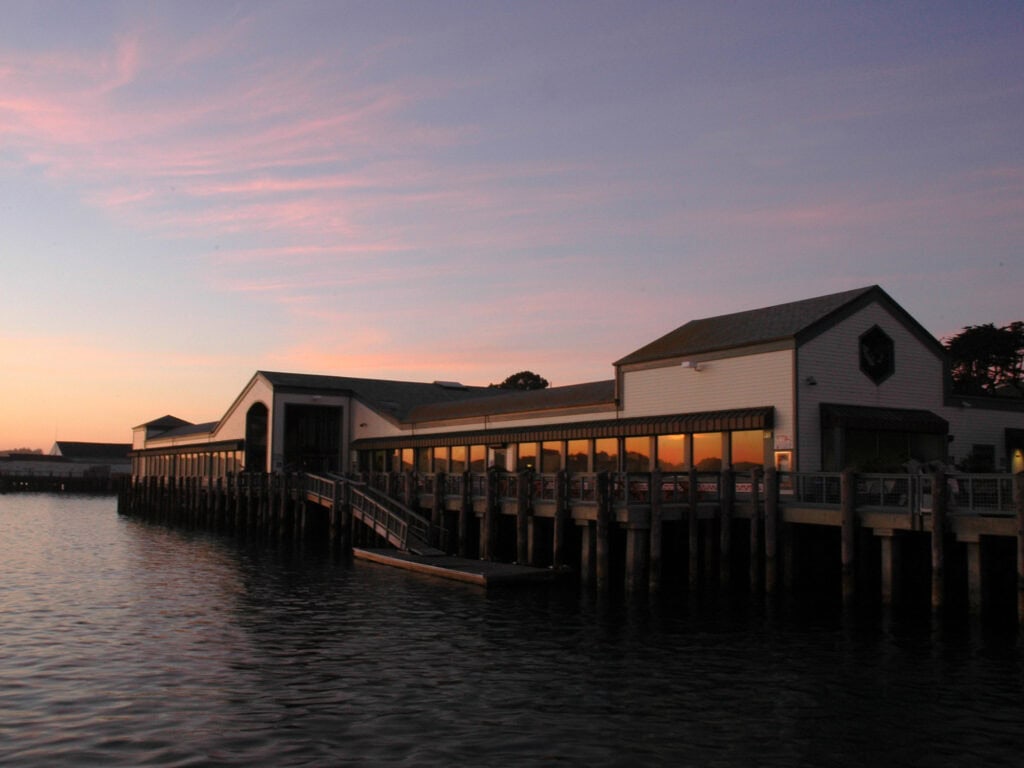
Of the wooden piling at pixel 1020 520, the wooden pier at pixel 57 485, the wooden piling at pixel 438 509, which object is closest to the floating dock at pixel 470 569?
the wooden piling at pixel 438 509

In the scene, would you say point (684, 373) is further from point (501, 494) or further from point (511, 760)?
point (511, 760)

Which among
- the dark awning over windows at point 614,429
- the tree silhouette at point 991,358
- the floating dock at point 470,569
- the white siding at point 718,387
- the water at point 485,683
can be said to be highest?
the tree silhouette at point 991,358

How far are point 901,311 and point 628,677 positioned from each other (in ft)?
79.9

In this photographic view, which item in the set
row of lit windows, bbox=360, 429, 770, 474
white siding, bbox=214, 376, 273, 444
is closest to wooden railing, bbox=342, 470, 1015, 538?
row of lit windows, bbox=360, 429, 770, 474

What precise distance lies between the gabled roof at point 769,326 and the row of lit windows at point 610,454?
11.4 feet

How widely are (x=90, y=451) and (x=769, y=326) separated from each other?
7236 inches

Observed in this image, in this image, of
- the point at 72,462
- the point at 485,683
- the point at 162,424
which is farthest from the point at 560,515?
the point at 72,462

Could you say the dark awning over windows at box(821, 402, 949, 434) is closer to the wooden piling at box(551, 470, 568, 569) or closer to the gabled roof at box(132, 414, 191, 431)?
the wooden piling at box(551, 470, 568, 569)

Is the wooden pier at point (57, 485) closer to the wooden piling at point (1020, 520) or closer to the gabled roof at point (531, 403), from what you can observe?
the gabled roof at point (531, 403)

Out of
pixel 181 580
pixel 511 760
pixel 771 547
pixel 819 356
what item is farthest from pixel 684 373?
pixel 511 760

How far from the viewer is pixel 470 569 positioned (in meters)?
33.8

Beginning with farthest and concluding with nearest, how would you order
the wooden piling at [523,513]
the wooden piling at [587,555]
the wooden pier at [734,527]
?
the wooden piling at [523,513]
the wooden piling at [587,555]
the wooden pier at [734,527]

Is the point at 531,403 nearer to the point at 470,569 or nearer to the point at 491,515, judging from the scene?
the point at 491,515

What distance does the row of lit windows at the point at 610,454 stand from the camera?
3662 cm
